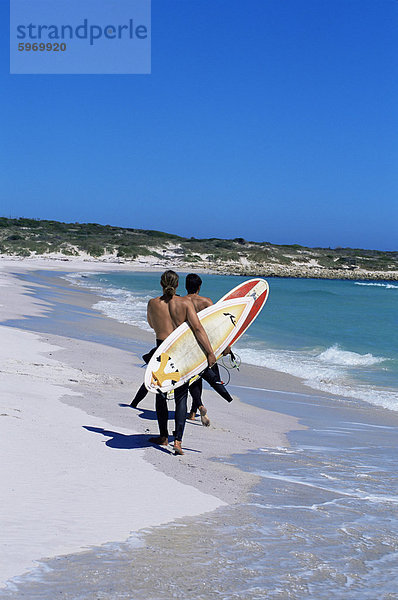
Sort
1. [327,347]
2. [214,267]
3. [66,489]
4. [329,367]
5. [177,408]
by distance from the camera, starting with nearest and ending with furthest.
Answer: [66,489] < [177,408] < [329,367] < [327,347] < [214,267]

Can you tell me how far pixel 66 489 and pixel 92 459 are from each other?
67 cm

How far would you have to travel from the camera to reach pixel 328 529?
148 inches

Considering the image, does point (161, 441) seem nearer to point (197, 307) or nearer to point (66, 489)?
point (66, 489)

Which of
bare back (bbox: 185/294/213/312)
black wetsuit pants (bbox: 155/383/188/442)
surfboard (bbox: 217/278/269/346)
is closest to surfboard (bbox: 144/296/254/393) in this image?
black wetsuit pants (bbox: 155/383/188/442)

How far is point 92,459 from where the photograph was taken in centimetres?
464

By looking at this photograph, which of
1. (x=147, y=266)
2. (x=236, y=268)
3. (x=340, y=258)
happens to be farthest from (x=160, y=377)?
(x=340, y=258)

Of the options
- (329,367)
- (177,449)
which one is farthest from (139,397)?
(329,367)

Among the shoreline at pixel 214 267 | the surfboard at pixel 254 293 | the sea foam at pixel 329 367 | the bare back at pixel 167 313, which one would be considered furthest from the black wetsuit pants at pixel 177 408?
Result: the shoreline at pixel 214 267

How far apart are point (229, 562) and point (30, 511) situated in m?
1.24

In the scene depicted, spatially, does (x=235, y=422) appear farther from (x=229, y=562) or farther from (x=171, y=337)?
(x=229, y=562)

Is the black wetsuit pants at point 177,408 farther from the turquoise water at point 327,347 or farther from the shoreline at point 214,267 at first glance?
the shoreline at point 214,267

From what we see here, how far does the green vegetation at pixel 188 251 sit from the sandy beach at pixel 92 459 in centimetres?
6372

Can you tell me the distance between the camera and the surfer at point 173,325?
5.35m

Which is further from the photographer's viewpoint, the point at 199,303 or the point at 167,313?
the point at 199,303
